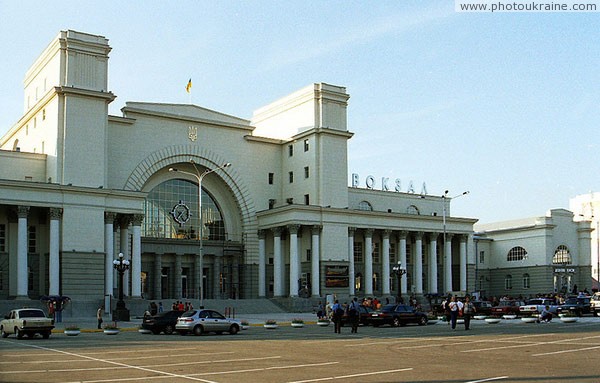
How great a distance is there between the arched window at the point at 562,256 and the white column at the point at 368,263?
3228 centimetres

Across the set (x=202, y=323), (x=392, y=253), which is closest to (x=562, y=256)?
(x=392, y=253)

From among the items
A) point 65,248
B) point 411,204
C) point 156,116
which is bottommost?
point 65,248

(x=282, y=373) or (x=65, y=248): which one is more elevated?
(x=65, y=248)

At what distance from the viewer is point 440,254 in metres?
88.0

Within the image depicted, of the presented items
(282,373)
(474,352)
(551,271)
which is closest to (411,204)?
(551,271)

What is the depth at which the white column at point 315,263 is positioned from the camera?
7206 centimetres

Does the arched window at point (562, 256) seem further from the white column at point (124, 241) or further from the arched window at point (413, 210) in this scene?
the white column at point (124, 241)

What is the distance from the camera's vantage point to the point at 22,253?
57156 millimetres

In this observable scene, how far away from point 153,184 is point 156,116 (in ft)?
21.8

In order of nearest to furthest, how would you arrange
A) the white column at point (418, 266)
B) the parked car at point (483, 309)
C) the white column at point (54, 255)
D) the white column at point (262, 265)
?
the white column at point (54, 255), the parked car at point (483, 309), the white column at point (262, 265), the white column at point (418, 266)

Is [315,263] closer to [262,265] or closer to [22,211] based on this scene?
[262,265]

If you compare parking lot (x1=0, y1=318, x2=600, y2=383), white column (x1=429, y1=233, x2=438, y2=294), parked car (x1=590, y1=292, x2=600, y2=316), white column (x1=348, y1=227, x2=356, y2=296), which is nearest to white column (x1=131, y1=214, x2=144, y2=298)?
white column (x1=348, y1=227, x2=356, y2=296)

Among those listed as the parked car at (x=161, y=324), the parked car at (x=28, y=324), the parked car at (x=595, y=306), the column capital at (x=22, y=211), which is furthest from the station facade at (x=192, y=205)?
the parked car at (x=28, y=324)

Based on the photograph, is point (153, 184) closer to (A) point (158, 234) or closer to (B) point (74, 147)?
(A) point (158, 234)
